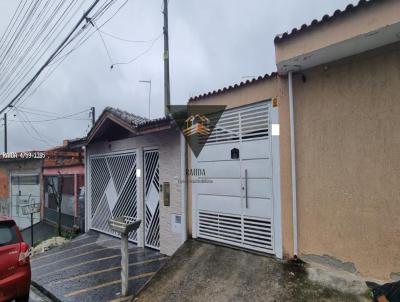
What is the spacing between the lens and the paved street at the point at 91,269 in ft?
19.5

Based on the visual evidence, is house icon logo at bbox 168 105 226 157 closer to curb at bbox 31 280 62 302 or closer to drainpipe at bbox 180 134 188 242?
drainpipe at bbox 180 134 188 242

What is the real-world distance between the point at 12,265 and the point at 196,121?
14.4 ft

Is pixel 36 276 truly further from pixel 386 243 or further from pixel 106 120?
pixel 386 243

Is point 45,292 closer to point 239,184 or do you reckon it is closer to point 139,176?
point 139,176

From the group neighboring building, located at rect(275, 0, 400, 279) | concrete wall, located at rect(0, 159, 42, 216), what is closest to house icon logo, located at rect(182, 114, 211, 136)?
neighboring building, located at rect(275, 0, 400, 279)

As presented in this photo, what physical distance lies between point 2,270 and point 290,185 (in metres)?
4.90

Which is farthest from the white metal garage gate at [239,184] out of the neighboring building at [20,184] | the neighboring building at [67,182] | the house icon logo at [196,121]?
the neighboring building at [20,184]

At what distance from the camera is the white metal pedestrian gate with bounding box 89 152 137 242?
362 inches

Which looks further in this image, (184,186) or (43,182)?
(43,182)

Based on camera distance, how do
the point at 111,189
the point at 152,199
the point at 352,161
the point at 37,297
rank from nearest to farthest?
the point at 352,161 → the point at 37,297 → the point at 152,199 → the point at 111,189

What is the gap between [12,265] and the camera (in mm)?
5039

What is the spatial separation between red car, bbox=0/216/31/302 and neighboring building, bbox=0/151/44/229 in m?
10.6

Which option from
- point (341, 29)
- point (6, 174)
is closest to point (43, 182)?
point (6, 174)

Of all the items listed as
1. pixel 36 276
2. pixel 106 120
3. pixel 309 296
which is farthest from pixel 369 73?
pixel 36 276
